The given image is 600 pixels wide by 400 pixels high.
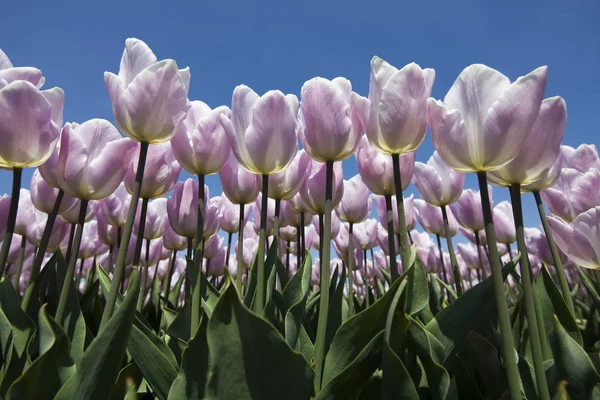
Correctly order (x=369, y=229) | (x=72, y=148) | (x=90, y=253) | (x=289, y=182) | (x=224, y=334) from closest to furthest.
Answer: (x=224, y=334) → (x=72, y=148) → (x=289, y=182) → (x=90, y=253) → (x=369, y=229)

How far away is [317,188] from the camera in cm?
183

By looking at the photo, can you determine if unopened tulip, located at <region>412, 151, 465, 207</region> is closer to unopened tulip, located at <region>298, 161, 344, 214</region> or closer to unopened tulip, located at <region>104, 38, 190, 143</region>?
unopened tulip, located at <region>298, 161, 344, 214</region>

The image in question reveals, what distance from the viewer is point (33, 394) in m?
0.92

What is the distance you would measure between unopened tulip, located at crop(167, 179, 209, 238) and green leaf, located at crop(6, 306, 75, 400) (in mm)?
935

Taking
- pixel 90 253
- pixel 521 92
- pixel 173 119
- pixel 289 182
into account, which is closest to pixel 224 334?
pixel 173 119

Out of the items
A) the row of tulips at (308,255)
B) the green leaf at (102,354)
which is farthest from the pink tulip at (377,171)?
the green leaf at (102,354)

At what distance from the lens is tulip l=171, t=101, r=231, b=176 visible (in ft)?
4.78

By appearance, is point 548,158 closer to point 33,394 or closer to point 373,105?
point 373,105

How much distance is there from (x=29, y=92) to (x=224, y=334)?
0.91m

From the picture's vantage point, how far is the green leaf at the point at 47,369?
0.89m

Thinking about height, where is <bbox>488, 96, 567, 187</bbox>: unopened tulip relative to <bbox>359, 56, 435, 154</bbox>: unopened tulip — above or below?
below

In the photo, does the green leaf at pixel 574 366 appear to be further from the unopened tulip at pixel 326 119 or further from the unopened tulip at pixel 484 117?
the unopened tulip at pixel 326 119

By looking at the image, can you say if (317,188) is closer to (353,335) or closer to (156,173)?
(156,173)

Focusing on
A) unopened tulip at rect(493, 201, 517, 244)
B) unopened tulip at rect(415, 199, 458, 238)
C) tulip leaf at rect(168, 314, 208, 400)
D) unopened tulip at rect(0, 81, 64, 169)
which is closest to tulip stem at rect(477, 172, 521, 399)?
tulip leaf at rect(168, 314, 208, 400)
